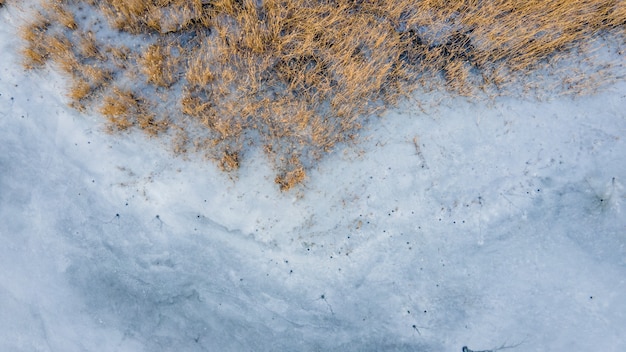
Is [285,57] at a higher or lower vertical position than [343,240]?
higher

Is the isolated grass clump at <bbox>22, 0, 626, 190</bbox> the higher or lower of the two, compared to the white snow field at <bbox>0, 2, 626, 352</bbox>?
higher

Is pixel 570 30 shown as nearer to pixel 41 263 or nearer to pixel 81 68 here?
pixel 81 68

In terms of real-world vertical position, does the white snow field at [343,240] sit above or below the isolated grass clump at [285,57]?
below

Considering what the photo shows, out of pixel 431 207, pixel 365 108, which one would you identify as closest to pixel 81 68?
pixel 365 108
